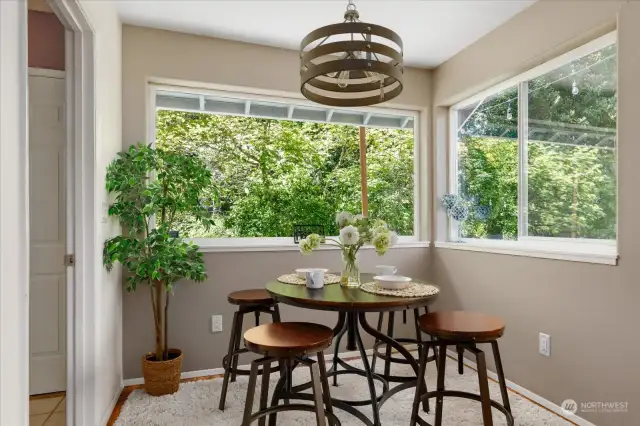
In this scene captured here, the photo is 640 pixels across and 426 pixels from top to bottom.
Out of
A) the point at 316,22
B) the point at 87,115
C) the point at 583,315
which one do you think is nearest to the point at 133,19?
the point at 87,115

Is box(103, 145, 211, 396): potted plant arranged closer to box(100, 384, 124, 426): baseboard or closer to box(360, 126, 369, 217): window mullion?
box(100, 384, 124, 426): baseboard

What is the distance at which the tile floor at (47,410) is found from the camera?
7.47ft

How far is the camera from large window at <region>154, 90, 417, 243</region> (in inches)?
125

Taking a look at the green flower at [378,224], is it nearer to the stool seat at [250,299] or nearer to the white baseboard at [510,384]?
the stool seat at [250,299]

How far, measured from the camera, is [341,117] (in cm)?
354

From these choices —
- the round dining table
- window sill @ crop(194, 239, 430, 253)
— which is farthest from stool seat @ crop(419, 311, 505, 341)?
window sill @ crop(194, 239, 430, 253)

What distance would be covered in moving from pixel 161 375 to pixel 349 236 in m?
1.56

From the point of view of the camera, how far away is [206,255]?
2996mm

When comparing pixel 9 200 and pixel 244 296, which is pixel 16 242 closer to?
pixel 9 200

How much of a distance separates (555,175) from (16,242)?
9.32ft

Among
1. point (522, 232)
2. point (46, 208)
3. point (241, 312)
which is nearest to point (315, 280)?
point (241, 312)

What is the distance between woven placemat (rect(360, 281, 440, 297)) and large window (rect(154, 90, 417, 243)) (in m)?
1.33

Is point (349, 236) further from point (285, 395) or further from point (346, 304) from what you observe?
point (285, 395)

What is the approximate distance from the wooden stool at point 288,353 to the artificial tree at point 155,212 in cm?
90
